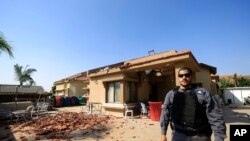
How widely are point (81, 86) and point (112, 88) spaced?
70.8 feet

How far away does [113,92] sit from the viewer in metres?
14.1

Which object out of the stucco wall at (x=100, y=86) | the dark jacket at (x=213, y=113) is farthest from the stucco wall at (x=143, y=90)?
the dark jacket at (x=213, y=113)

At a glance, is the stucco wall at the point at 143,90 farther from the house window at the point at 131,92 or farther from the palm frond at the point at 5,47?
the palm frond at the point at 5,47

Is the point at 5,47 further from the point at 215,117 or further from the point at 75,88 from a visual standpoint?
the point at 75,88

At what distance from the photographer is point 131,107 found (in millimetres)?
13156

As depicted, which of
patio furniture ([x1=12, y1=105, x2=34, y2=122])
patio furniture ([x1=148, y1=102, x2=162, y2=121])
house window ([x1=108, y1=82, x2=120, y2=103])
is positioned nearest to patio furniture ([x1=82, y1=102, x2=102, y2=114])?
house window ([x1=108, y1=82, x2=120, y2=103])

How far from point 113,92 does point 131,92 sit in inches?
53.9

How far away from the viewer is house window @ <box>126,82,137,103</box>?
13.5m

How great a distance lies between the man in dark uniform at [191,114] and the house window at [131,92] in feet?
33.3

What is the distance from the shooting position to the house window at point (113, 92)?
1365cm

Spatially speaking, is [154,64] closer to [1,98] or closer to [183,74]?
[183,74]

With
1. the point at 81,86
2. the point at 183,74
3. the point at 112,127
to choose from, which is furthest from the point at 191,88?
the point at 81,86

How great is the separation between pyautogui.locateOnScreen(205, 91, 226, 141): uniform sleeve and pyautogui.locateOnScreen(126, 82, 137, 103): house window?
1069 cm

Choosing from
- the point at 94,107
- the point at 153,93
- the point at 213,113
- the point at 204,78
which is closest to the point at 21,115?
the point at 94,107
